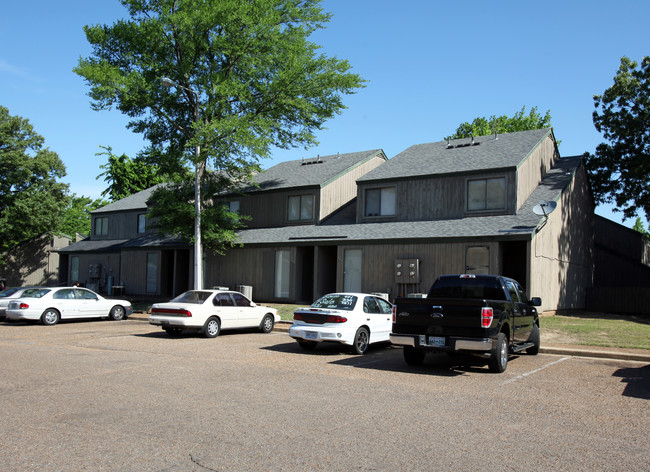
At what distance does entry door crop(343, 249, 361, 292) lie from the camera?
26.2 meters

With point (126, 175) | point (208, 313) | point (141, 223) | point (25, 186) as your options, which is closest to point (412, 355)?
point (208, 313)

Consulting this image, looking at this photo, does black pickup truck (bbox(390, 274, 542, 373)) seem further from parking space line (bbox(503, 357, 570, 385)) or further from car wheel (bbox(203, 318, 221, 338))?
car wheel (bbox(203, 318, 221, 338))

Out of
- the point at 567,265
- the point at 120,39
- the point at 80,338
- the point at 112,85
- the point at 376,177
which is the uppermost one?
the point at 120,39

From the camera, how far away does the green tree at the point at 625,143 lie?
33125 mm

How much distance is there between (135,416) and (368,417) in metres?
2.94

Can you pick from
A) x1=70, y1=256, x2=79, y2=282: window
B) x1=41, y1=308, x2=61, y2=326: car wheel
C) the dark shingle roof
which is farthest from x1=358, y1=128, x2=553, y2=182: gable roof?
x1=70, y1=256, x2=79, y2=282: window

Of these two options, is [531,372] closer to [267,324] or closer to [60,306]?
[267,324]

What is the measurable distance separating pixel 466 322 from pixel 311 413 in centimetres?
454

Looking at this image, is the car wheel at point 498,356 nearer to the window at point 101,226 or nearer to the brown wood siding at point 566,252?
the brown wood siding at point 566,252

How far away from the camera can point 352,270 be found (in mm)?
26375

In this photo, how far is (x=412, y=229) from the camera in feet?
83.2

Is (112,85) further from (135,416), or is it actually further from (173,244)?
(135,416)

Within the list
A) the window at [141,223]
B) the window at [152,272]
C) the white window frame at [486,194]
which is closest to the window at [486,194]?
the white window frame at [486,194]

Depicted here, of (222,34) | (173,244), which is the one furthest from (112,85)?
(173,244)
